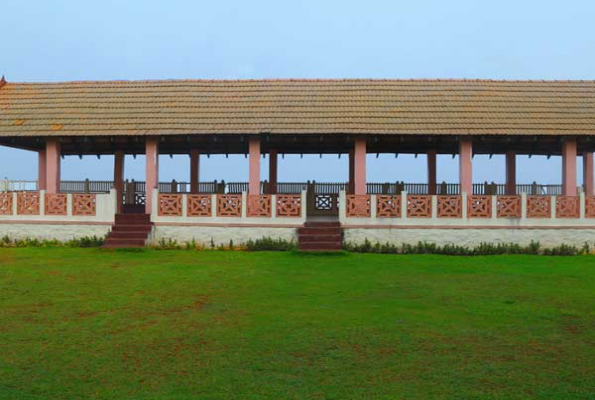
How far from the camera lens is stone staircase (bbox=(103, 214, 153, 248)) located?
16703 mm

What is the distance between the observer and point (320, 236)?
1656cm

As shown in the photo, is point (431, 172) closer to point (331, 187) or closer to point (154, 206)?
point (331, 187)

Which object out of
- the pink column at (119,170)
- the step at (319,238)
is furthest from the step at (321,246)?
the pink column at (119,170)

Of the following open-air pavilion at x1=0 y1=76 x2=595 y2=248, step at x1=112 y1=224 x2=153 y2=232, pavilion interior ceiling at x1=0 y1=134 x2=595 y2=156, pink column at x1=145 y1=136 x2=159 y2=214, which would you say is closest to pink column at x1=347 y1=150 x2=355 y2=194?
open-air pavilion at x1=0 y1=76 x2=595 y2=248

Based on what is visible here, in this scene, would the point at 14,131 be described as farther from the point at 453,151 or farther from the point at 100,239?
the point at 453,151

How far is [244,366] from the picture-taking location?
624cm

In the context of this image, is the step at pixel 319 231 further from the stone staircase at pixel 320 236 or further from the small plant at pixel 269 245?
the small plant at pixel 269 245

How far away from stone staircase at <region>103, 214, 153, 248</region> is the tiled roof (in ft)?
8.68

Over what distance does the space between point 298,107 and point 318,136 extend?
5.06ft

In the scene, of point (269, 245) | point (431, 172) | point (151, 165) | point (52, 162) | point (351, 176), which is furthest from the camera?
point (351, 176)

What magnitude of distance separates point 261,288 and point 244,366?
4539 millimetres

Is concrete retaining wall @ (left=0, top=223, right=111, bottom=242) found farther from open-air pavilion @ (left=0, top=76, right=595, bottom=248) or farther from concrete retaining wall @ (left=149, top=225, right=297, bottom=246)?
concrete retaining wall @ (left=149, top=225, right=297, bottom=246)

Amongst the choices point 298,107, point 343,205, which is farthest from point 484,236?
point 298,107

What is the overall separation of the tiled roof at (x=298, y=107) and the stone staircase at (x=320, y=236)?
2.83m
